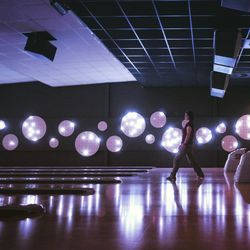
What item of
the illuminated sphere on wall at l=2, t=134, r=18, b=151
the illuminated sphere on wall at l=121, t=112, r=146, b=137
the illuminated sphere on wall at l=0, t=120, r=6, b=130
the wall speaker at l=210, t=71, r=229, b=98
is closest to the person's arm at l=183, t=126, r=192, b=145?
the wall speaker at l=210, t=71, r=229, b=98

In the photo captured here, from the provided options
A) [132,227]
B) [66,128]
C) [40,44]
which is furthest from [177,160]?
[66,128]

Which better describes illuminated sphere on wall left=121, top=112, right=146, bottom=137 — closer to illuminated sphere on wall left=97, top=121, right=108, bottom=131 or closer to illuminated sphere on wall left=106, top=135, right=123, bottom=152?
illuminated sphere on wall left=106, top=135, right=123, bottom=152

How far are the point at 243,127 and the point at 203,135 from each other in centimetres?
127

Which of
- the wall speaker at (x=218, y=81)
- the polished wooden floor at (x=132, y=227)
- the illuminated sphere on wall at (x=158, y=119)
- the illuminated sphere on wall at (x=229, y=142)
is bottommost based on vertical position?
the polished wooden floor at (x=132, y=227)

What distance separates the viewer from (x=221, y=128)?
1325 cm

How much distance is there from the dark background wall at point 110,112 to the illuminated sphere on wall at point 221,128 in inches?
5.0

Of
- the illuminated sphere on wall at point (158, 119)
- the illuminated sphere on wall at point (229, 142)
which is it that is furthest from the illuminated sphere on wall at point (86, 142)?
the illuminated sphere on wall at point (229, 142)

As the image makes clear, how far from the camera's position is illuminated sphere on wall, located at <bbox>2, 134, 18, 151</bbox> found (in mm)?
14062

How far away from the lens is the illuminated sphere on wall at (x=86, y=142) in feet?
45.1

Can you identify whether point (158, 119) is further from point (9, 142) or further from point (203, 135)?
point (9, 142)

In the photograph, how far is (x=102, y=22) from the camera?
22.7 feet

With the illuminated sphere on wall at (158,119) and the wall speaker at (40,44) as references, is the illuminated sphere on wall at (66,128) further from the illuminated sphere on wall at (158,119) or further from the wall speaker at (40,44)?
the wall speaker at (40,44)

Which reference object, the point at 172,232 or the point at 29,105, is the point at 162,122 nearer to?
the point at 29,105

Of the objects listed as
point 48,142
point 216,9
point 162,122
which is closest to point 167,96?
point 162,122
